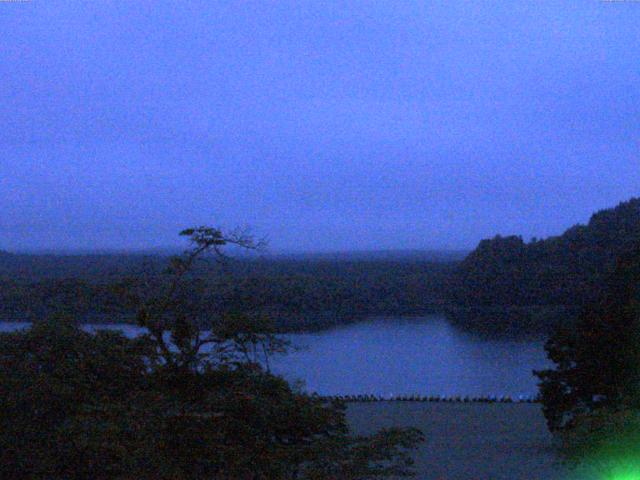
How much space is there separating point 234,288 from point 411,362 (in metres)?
13.8

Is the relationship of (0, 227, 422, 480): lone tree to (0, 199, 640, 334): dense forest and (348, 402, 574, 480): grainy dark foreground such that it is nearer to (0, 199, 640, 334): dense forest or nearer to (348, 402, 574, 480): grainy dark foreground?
(348, 402, 574, 480): grainy dark foreground

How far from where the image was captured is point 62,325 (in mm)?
5234

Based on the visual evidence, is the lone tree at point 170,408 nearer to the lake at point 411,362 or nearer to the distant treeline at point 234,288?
the distant treeline at point 234,288

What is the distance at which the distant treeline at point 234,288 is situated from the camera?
5.86 meters

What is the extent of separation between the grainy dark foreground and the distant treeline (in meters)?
2.52

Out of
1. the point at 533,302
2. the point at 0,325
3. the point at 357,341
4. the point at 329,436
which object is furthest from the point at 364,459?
the point at 533,302

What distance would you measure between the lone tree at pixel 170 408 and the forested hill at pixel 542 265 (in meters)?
25.5

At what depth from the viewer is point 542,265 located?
31703 mm

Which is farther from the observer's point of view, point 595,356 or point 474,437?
point 474,437

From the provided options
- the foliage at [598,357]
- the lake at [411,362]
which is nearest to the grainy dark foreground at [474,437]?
the foliage at [598,357]

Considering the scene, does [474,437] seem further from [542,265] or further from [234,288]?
[542,265]

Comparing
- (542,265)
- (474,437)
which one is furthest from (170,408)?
(542,265)

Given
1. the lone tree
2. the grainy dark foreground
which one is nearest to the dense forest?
the grainy dark foreground

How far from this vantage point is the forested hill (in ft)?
97.7
